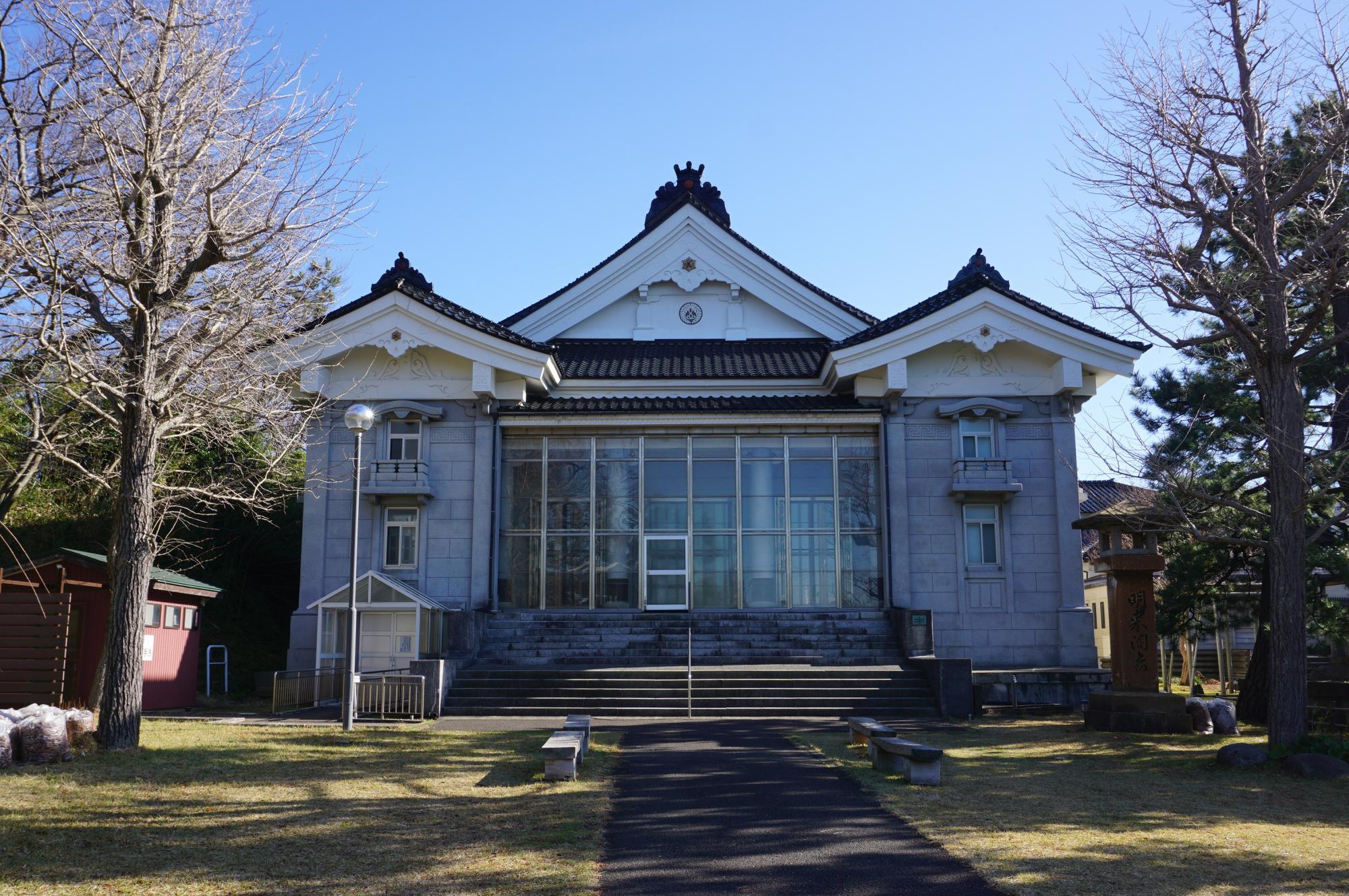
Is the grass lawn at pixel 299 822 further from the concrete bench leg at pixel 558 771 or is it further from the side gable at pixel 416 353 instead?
the side gable at pixel 416 353

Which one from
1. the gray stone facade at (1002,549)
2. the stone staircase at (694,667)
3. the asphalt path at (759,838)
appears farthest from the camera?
the gray stone facade at (1002,549)

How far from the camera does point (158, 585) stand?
18.8m

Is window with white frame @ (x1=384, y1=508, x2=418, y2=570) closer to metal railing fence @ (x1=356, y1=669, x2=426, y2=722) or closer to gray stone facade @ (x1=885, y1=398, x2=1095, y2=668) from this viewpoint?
metal railing fence @ (x1=356, y1=669, x2=426, y2=722)

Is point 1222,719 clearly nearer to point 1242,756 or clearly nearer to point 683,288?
point 1242,756

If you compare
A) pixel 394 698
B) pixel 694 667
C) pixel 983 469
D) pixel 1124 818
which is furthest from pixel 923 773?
pixel 983 469

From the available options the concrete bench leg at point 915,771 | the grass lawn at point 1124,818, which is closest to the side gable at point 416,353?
the grass lawn at point 1124,818

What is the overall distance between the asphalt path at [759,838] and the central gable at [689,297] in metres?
16.0

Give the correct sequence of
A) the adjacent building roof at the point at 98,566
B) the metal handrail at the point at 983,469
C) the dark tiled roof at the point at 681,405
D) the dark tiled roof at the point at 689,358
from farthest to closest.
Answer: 1. the dark tiled roof at the point at 689,358
2. the dark tiled roof at the point at 681,405
3. the metal handrail at the point at 983,469
4. the adjacent building roof at the point at 98,566

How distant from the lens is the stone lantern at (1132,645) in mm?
15367

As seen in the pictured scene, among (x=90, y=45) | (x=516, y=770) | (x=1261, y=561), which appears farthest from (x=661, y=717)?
(x=90, y=45)

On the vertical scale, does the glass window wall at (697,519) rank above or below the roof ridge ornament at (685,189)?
below

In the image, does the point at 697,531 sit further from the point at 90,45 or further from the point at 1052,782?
the point at 90,45

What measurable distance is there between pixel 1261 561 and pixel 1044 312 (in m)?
6.87

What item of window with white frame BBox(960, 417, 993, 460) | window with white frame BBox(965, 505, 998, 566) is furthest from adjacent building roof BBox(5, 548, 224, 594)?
window with white frame BBox(960, 417, 993, 460)
